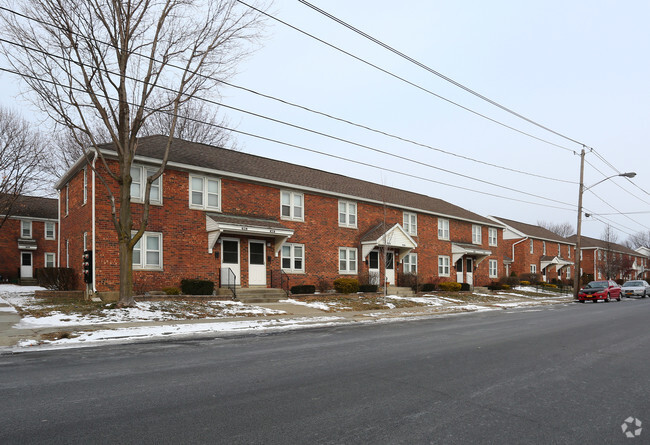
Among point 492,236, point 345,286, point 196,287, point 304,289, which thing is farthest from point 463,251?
point 196,287

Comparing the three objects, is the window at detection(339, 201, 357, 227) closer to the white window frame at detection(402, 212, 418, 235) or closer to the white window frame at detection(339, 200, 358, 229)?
the white window frame at detection(339, 200, 358, 229)

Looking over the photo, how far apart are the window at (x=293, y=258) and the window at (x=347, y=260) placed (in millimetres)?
3316

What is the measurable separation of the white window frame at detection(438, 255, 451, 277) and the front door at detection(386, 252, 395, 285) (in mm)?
6203

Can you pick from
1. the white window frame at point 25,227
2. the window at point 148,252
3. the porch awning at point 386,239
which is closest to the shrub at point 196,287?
the window at point 148,252

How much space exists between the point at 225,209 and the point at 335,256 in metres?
8.12

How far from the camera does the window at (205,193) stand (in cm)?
2191

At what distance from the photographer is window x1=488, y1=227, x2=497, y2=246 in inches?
1703

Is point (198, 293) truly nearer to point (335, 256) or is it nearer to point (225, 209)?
point (225, 209)

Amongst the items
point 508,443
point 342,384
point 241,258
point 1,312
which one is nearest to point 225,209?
point 241,258

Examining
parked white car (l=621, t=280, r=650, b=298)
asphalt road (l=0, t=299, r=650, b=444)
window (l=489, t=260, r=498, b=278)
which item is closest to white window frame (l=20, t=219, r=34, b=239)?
asphalt road (l=0, t=299, r=650, b=444)

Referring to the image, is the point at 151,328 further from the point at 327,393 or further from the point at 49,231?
the point at 49,231

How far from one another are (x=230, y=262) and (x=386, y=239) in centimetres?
1045

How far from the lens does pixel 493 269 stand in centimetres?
4372

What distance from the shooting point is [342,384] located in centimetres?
664
